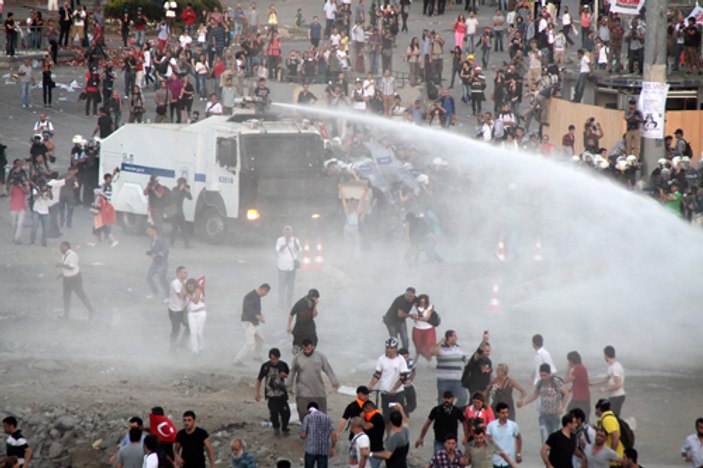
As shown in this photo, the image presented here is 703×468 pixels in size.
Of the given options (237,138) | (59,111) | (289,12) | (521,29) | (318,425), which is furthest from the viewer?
(289,12)

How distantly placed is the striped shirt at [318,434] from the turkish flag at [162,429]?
4.57 feet

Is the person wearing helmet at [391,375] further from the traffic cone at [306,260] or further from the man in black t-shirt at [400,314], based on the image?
the traffic cone at [306,260]

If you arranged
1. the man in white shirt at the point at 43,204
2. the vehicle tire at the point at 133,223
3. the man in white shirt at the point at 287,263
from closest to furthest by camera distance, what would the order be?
the man in white shirt at the point at 287,263, the man in white shirt at the point at 43,204, the vehicle tire at the point at 133,223

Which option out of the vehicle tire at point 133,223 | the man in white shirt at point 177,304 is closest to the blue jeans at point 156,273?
the man in white shirt at point 177,304

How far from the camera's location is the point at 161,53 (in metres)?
40.8

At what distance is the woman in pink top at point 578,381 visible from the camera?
17.1 meters

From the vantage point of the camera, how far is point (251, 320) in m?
20.9

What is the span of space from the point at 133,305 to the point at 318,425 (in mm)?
10182

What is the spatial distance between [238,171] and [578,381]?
12789mm

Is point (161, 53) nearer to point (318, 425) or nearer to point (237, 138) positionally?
point (237, 138)

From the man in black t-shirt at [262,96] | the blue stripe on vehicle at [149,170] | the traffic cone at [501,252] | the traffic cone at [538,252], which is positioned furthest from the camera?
the man in black t-shirt at [262,96]

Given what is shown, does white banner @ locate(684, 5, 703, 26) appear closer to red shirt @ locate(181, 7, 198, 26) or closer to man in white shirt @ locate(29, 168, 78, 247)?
man in white shirt @ locate(29, 168, 78, 247)

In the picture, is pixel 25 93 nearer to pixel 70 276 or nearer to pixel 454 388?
pixel 70 276

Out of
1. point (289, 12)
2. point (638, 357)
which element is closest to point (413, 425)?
point (638, 357)
